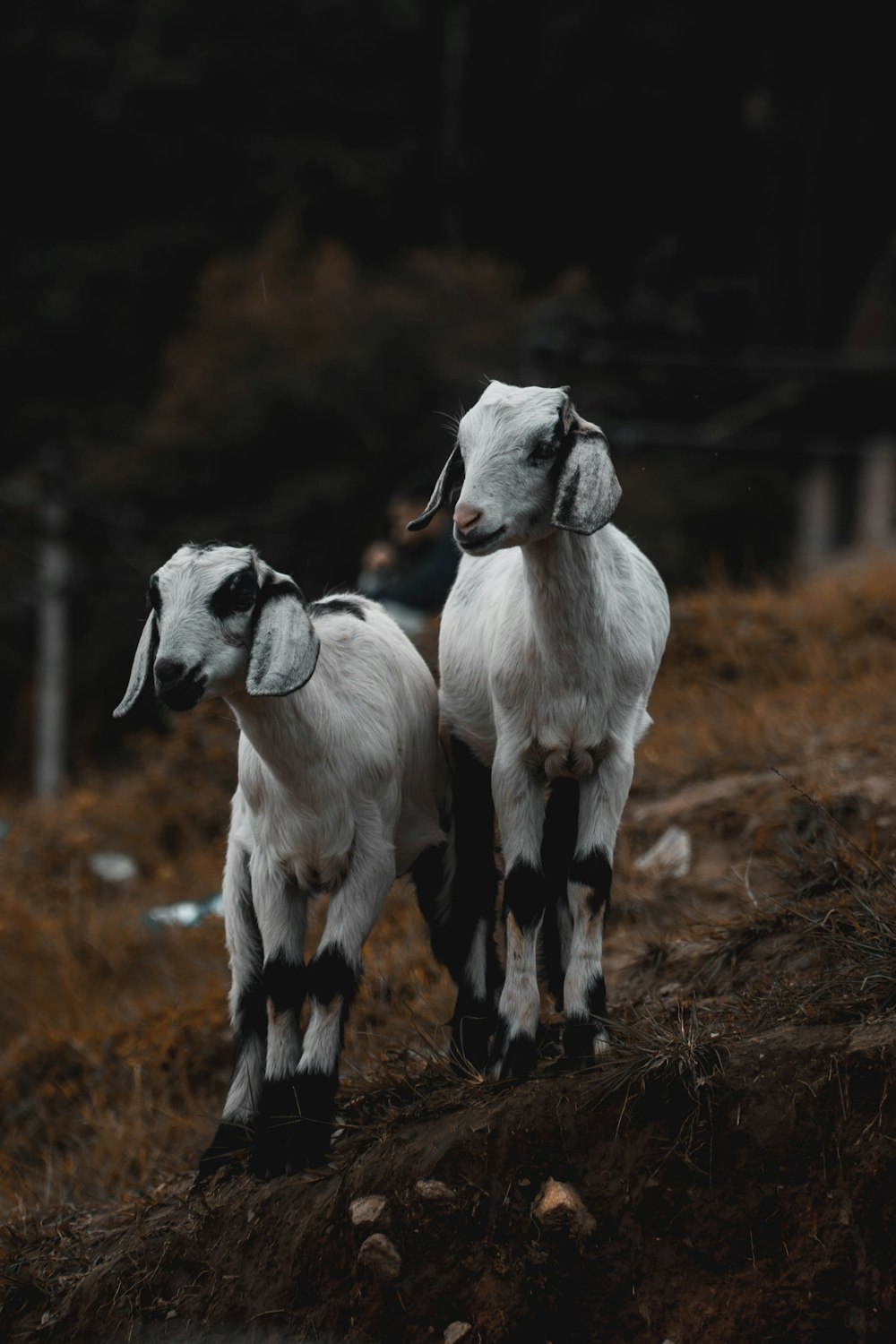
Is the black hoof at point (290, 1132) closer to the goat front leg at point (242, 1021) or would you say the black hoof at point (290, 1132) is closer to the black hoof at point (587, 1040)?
the goat front leg at point (242, 1021)

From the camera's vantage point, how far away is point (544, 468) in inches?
144

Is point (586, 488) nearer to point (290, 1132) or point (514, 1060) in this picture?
point (514, 1060)

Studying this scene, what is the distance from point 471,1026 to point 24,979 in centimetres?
397

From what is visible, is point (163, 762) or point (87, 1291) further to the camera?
point (163, 762)

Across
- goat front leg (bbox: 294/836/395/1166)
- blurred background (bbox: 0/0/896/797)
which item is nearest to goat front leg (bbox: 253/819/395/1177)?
goat front leg (bbox: 294/836/395/1166)

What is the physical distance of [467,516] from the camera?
351 centimetres

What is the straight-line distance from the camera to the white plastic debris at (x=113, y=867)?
30.8 feet

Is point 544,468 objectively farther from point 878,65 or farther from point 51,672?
point 878,65

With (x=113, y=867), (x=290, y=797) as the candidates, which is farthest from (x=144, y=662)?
(x=113, y=867)

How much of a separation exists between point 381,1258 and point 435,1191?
207 mm

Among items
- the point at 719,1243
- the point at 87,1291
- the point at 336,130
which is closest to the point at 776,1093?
the point at 719,1243

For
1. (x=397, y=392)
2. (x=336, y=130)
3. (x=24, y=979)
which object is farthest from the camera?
(x=336, y=130)

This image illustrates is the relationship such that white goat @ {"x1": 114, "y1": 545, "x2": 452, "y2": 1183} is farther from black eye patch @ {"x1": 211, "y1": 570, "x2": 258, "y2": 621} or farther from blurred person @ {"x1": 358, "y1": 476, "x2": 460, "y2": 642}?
blurred person @ {"x1": 358, "y1": 476, "x2": 460, "y2": 642}

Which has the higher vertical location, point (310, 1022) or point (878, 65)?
point (878, 65)
